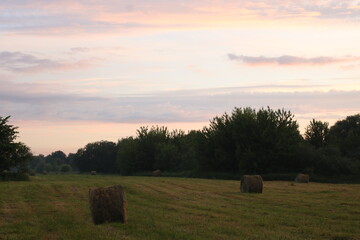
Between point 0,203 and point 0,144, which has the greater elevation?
point 0,144

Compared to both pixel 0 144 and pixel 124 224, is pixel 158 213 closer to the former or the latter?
pixel 124 224

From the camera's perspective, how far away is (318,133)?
265 ft

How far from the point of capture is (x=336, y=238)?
13859mm

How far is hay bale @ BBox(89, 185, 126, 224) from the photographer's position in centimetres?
1742

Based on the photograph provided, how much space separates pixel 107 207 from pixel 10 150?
37691mm

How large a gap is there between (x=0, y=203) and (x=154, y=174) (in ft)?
180

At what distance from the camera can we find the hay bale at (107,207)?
1742 cm

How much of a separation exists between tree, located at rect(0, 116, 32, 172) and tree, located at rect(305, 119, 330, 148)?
46.6m

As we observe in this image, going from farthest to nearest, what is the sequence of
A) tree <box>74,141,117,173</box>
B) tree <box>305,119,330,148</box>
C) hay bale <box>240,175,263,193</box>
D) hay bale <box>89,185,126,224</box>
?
tree <box>74,141,117,173</box>, tree <box>305,119,330,148</box>, hay bale <box>240,175,263,193</box>, hay bale <box>89,185,126,224</box>

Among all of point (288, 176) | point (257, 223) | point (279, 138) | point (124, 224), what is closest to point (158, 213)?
point (124, 224)

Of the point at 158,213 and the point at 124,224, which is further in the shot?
the point at 158,213

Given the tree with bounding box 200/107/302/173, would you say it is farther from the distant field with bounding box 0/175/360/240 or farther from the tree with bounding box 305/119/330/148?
the distant field with bounding box 0/175/360/240

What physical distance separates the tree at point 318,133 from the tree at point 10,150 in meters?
46.6

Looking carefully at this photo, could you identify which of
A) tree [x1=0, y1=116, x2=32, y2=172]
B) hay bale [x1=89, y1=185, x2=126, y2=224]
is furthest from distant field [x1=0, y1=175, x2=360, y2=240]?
tree [x1=0, y1=116, x2=32, y2=172]
